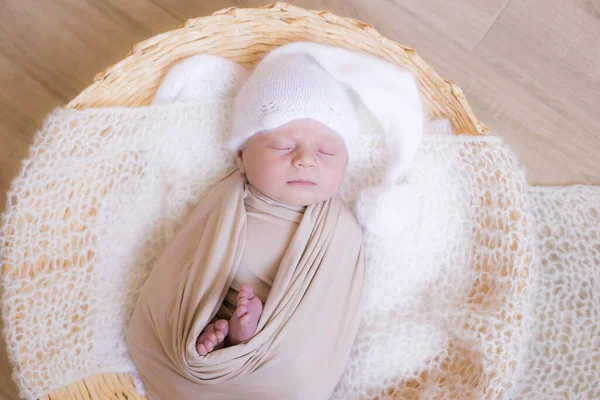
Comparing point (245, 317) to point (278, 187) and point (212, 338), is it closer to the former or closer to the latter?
point (212, 338)

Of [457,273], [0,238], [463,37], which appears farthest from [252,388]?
[463,37]

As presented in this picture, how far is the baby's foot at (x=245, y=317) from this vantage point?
3.02 feet

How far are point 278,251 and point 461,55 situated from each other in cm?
90

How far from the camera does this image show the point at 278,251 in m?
1.08

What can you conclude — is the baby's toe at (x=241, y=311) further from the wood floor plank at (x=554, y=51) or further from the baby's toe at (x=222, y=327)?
the wood floor plank at (x=554, y=51)

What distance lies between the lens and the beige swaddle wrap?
97 cm

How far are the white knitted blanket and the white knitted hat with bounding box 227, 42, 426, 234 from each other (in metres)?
0.07

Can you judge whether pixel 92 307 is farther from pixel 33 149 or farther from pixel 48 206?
pixel 33 149

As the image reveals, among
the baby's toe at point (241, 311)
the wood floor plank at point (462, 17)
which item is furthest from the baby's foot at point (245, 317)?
the wood floor plank at point (462, 17)

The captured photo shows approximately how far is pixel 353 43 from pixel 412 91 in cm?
20

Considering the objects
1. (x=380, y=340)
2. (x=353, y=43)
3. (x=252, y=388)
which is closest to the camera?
(x=252, y=388)

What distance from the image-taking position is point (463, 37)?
1.50 m

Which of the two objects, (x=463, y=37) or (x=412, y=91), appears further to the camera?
(x=463, y=37)

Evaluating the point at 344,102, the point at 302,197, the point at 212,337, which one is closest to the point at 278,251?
the point at 302,197
